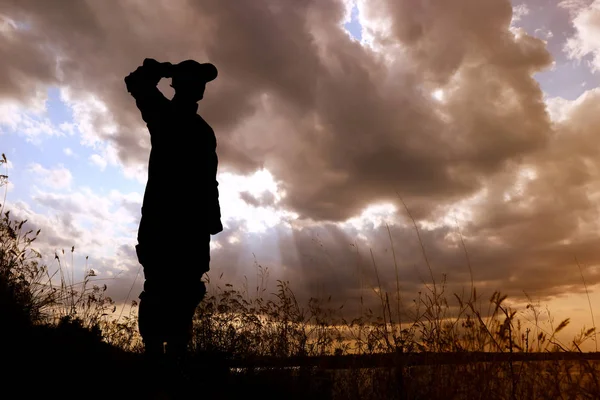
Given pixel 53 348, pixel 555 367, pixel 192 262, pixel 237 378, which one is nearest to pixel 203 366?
pixel 237 378

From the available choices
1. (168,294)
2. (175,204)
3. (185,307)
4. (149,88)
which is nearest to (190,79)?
(149,88)

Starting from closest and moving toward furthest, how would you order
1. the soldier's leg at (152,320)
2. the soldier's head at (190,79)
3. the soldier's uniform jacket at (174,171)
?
the soldier's leg at (152,320) < the soldier's uniform jacket at (174,171) < the soldier's head at (190,79)

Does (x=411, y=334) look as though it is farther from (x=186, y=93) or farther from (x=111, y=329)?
(x=111, y=329)

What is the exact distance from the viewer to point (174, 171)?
4.66 meters

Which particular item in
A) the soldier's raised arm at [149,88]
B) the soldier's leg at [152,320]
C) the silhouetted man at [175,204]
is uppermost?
the soldier's raised arm at [149,88]

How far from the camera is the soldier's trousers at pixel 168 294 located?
4340 mm

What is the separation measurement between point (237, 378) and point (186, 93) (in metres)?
2.82

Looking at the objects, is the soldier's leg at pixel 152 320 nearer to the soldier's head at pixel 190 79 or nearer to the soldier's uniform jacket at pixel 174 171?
the soldier's uniform jacket at pixel 174 171

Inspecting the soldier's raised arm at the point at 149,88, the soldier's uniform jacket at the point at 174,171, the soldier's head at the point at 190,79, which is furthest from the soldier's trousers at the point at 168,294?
the soldier's head at the point at 190,79

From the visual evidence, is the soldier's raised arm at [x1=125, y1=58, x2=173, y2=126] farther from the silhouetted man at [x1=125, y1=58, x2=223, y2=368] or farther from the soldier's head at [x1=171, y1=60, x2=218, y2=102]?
the soldier's head at [x1=171, y1=60, x2=218, y2=102]

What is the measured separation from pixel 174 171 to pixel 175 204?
0.33 m

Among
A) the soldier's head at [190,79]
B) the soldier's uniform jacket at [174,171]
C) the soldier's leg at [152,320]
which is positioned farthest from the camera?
the soldier's head at [190,79]

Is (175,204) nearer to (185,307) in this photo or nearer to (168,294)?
(168,294)

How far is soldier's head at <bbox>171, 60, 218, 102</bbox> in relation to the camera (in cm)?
475
